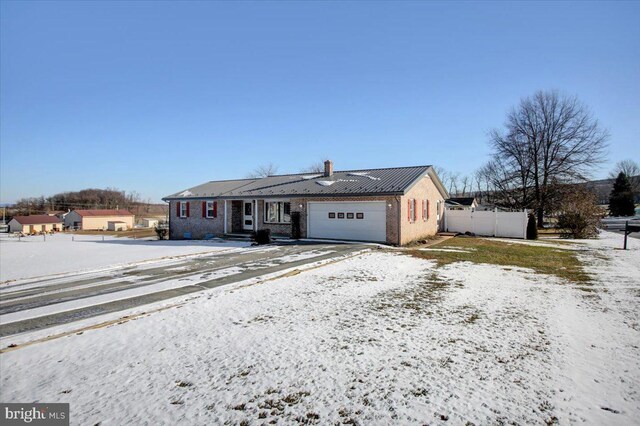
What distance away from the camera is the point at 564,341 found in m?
5.39

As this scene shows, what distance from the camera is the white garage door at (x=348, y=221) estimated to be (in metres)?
18.4

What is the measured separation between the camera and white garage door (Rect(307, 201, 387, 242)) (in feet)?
60.3

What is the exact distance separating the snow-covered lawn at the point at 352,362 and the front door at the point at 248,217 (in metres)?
15.8

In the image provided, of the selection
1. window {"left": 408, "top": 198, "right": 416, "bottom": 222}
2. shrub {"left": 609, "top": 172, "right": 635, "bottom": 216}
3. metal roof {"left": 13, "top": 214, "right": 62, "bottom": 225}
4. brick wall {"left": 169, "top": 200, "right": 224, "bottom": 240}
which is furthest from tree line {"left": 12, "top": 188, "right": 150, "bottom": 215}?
shrub {"left": 609, "top": 172, "right": 635, "bottom": 216}

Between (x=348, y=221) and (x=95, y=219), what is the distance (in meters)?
63.1

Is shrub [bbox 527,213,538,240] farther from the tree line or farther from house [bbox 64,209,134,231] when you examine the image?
the tree line

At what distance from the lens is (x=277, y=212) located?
2242cm

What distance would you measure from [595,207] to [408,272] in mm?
21371

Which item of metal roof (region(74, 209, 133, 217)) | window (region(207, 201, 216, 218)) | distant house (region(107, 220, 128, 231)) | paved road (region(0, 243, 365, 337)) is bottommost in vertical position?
distant house (region(107, 220, 128, 231))

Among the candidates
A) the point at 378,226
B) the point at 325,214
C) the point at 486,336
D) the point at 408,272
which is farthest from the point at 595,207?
the point at 486,336

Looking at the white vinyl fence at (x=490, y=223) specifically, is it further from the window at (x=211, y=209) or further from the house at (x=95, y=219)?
the house at (x=95, y=219)

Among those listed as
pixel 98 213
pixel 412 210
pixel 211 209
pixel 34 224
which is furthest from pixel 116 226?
pixel 412 210

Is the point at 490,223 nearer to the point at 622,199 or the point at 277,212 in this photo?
the point at 277,212

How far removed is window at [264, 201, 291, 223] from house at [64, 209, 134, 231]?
2042 inches
